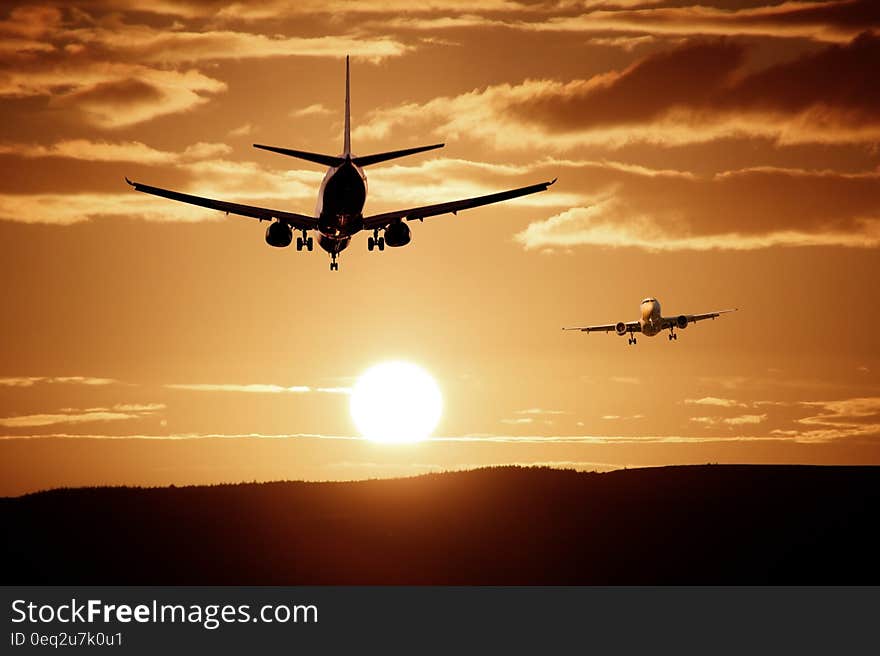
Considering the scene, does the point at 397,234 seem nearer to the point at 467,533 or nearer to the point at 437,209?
the point at 437,209

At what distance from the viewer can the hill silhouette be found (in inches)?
4166

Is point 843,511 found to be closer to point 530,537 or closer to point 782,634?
point 782,634

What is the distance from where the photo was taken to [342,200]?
245ft

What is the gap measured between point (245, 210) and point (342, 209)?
28.1 ft

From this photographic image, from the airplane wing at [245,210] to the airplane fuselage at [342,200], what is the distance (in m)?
1.32

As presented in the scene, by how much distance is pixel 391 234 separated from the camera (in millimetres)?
78625

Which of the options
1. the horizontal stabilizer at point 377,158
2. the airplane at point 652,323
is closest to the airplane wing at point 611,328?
the airplane at point 652,323

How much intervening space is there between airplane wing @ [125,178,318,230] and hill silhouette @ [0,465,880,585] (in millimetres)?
39412

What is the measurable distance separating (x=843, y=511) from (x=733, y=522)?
→ 10.5m

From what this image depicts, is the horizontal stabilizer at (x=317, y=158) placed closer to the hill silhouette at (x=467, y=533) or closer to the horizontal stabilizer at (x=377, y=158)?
the horizontal stabilizer at (x=377, y=158)

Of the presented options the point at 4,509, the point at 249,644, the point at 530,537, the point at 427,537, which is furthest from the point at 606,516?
the point at 4,509

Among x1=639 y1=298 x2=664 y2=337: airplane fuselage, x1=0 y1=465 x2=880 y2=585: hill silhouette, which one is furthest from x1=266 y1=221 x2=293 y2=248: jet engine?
x1=639 y1=298 x2=664 y2=337: airplane fuselage

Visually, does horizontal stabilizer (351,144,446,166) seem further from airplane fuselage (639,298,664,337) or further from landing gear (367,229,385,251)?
airplane fuselage (639,298,664,337)

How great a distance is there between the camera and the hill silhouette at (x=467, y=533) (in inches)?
4166
